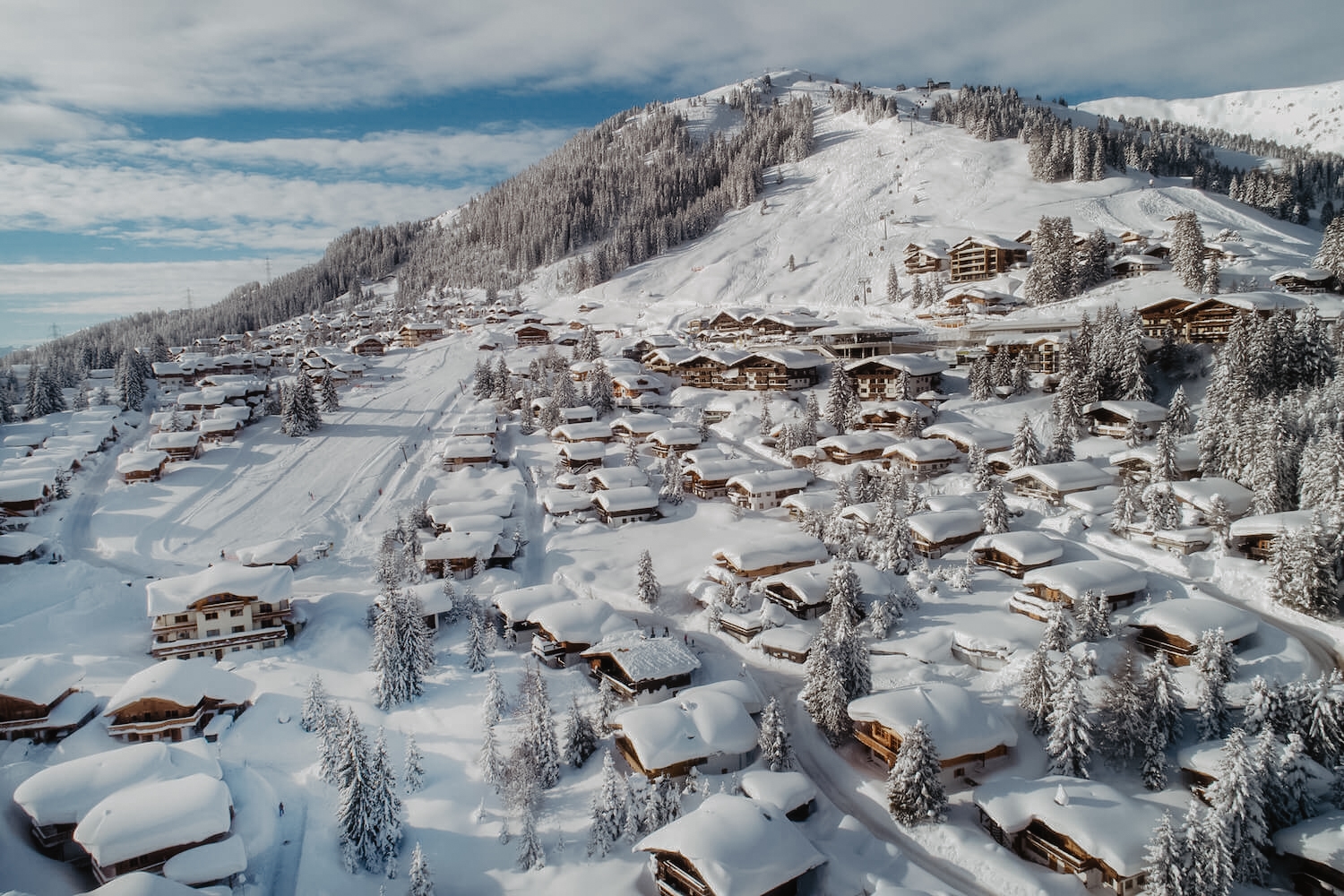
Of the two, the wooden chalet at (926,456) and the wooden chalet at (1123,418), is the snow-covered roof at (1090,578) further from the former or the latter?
the wooden chalet at (1123,418)

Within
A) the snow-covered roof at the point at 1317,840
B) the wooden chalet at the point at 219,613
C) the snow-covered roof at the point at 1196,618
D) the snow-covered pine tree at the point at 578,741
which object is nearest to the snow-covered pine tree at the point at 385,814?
the snow-covered pine tree at the point at 578,741

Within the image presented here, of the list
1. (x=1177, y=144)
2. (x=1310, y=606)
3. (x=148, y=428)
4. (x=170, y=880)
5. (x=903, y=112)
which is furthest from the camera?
(x=903, y=112)

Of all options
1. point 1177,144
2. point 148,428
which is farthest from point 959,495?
point 1177,144

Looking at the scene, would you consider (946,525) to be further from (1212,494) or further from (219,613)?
(219,613)

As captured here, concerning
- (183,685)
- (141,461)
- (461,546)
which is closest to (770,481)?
(461,546)

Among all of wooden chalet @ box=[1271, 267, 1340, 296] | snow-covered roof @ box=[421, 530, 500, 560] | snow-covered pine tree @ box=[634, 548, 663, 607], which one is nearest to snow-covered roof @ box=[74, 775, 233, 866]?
snow-covered pine tree @ box=[634, 548, 663, 607]

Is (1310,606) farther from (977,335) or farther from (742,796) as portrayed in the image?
(977,335)
